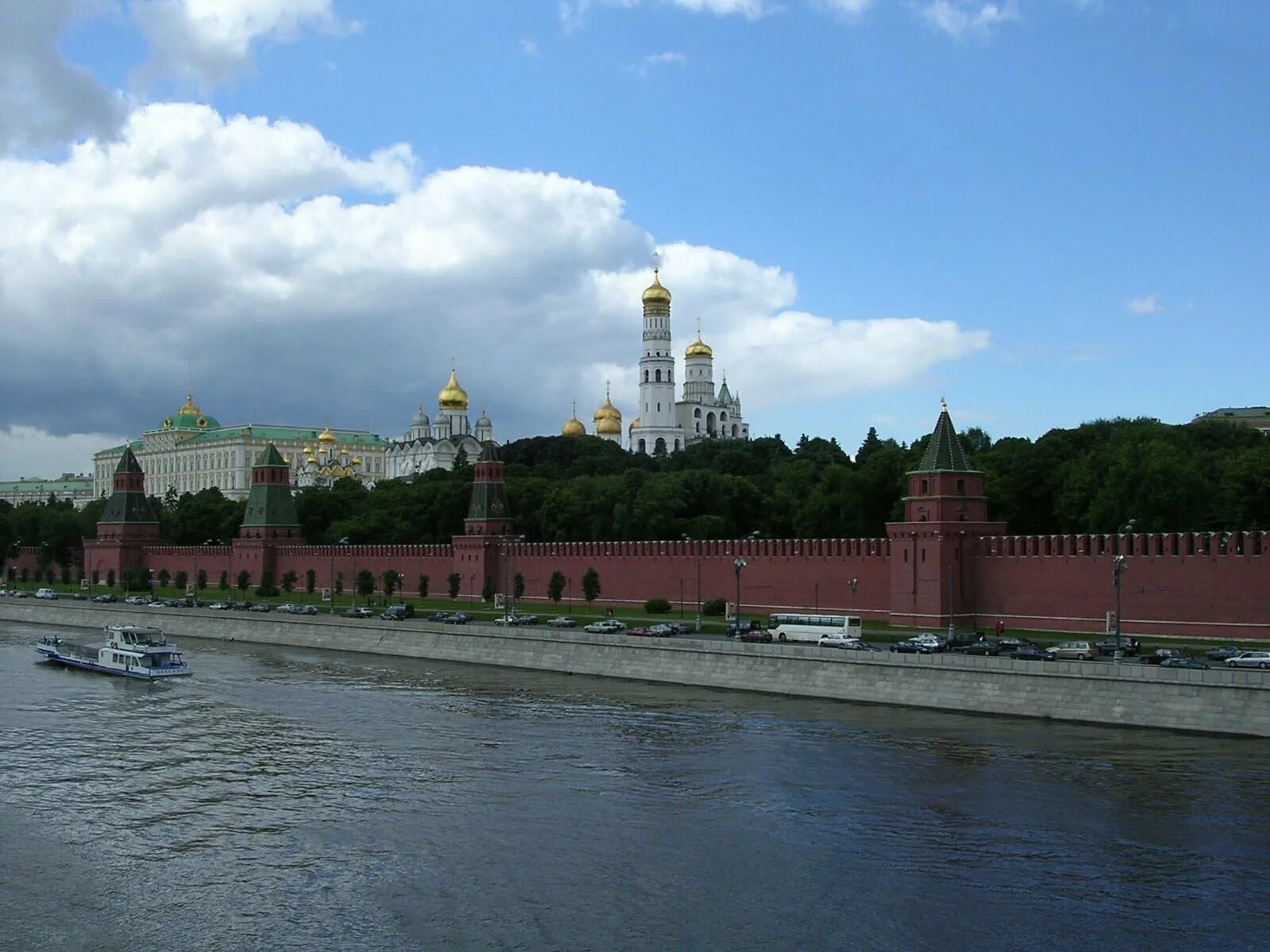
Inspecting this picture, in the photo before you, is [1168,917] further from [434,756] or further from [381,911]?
[434,756]

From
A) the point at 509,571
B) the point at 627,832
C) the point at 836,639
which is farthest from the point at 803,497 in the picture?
the point at 627,832

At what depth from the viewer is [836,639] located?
113 feet

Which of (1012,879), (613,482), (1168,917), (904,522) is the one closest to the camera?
(1168,917)

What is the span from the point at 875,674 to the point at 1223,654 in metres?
6.89

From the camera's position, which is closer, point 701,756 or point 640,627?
point 701,756

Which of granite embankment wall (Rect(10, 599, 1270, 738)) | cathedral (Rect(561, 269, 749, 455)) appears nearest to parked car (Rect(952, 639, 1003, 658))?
granite embankment wall (Rect(10, 599, 1270, 738))

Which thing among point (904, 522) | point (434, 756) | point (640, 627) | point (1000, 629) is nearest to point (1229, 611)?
point (1000, 629)

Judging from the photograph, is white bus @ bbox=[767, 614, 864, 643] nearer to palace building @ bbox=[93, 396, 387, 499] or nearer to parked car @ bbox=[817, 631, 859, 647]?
parked car @ bbox=[817, 631, 859, 647]

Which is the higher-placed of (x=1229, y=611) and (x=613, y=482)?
(x=613, y=482)

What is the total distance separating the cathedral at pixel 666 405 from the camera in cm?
11125

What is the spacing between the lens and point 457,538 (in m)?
57.0

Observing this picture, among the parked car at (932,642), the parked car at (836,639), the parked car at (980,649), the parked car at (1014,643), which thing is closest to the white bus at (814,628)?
the parked car at (836,639)

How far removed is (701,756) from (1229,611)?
15.6 metres

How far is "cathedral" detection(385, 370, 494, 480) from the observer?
12081 centimetres
